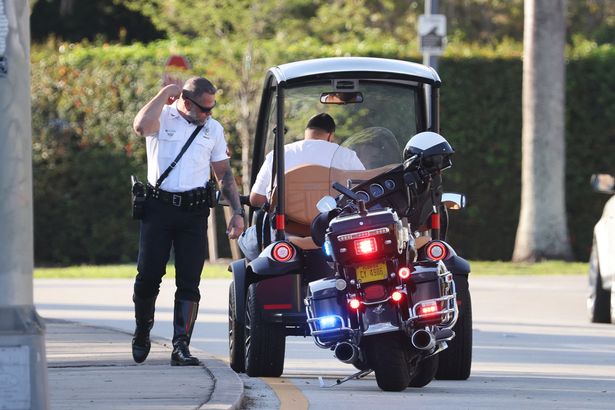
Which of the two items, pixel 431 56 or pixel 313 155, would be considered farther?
pixel 431 56

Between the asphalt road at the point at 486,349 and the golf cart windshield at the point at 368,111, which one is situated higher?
the golf cart windshield at the point at 368,111

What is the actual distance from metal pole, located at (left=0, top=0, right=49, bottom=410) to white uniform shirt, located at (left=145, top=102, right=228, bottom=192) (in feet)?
12.2

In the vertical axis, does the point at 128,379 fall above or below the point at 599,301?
above

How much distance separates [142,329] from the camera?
1162 centimetres

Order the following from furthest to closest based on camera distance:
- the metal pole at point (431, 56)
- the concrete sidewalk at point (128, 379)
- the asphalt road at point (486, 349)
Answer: the metal pole at point (431, 56)
the asphalt road at point (486, 349)
the concrete sidewalk at point (128, 379)

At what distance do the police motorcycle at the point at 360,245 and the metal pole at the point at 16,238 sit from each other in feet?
8.31

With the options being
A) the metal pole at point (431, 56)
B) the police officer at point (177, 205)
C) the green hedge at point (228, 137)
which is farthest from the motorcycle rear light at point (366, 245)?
the green hedge at point (228, 137)

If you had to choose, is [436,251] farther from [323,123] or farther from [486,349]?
[486,349]

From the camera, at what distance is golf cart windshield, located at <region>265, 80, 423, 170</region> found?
38.0 ft

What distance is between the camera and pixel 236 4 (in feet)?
88.9

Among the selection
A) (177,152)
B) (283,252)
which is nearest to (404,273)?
(283,252)

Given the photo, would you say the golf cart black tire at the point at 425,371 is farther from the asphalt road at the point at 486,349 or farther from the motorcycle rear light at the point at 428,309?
the motorcycle rear light at the point at 428,309

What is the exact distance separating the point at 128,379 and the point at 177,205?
1.43m

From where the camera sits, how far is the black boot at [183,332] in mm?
11359
